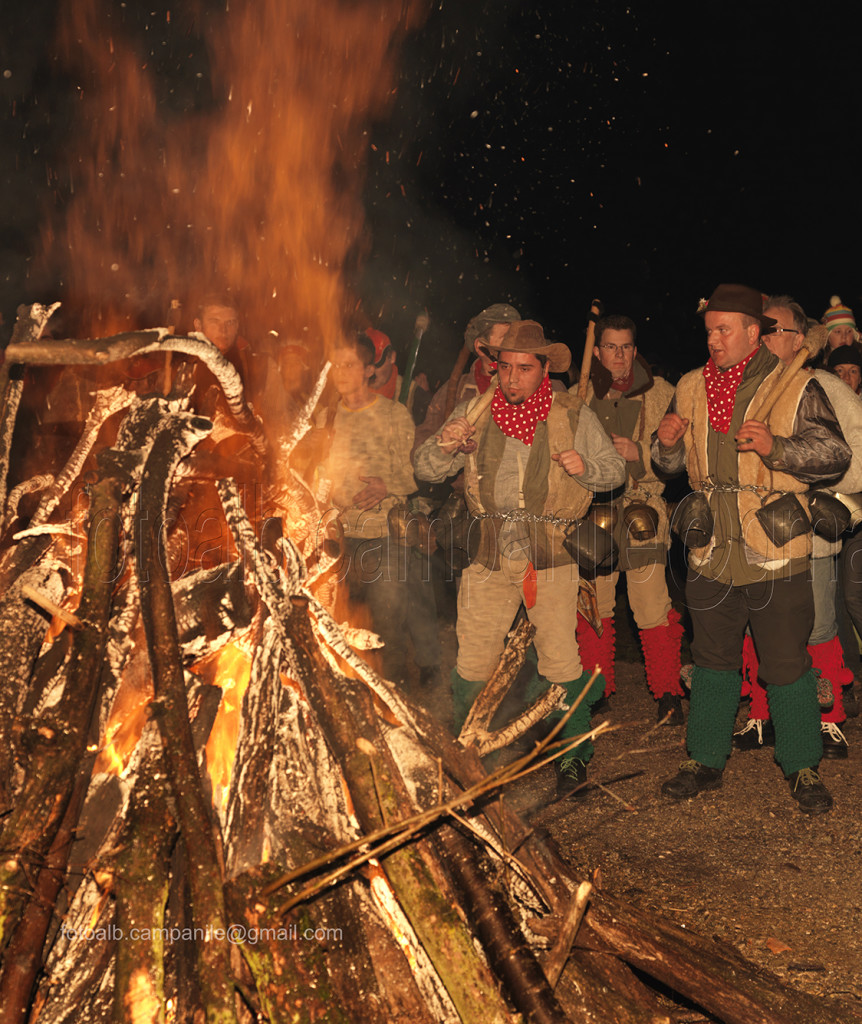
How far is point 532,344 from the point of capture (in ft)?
13.2

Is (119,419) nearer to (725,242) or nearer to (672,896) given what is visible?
(672,896)

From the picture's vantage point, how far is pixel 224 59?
455cm

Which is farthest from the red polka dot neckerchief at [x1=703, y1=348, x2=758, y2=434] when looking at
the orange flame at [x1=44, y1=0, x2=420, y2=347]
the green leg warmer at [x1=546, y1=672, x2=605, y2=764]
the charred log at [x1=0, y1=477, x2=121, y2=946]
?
the charred log at [x1=0, y1=477, x2=121, y2=946]

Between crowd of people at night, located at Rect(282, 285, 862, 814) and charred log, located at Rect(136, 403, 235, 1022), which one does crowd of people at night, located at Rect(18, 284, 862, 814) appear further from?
charred log, located at Rect(136, 403, 235, 1022)

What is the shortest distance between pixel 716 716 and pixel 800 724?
0.40 metres

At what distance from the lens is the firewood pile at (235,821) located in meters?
1.97

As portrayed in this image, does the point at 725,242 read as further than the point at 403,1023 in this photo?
Yes

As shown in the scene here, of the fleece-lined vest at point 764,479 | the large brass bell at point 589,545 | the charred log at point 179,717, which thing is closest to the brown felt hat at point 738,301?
the fleece-lined vest at point 764,479

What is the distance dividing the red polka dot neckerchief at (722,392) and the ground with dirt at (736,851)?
1571 millimetres

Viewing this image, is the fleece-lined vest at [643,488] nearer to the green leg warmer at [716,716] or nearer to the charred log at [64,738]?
the green leg warmer at [716,716]

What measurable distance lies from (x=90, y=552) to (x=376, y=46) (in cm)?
394

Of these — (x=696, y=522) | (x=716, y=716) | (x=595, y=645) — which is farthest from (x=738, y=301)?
(x=595, y=645)

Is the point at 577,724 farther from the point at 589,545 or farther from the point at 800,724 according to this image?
the point at 800,724

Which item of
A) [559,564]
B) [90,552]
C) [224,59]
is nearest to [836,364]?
[559,564]
